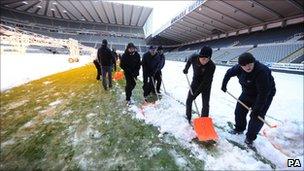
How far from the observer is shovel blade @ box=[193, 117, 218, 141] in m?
4.34

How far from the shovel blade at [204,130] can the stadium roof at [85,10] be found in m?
45.5

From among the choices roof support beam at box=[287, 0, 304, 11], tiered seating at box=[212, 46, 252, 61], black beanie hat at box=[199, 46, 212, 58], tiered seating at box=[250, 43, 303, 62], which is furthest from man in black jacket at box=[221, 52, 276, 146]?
tiered seating at box=[212, 46, 252, 61]

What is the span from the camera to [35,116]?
616 centimetres

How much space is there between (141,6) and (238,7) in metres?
30.8

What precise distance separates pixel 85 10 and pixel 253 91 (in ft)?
173

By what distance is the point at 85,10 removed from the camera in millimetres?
52406

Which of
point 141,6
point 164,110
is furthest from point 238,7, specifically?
point 141,6

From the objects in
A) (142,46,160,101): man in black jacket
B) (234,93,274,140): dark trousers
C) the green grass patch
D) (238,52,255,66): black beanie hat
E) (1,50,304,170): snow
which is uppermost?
(238,52,255,66): black beanie hat

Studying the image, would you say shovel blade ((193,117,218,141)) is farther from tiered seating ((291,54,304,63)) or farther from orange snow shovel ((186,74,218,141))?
tiered seating ((291,54,304,63))

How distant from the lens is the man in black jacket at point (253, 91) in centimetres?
387

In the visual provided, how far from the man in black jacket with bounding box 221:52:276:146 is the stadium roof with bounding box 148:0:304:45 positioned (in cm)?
1724

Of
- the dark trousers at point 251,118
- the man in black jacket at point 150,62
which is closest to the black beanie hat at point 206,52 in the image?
the dark trousers at point 251,118

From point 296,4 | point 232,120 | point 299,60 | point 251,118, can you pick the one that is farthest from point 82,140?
point 296,4

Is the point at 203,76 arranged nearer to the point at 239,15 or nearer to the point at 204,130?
the point at 204,130
